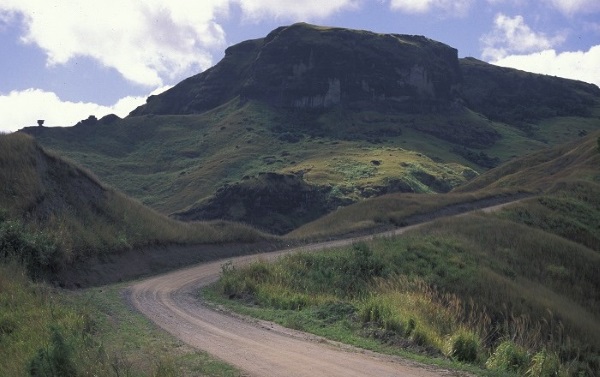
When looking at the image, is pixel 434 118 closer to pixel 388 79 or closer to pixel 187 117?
pixel 388 79

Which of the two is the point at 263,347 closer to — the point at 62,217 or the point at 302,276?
the point at 302,276

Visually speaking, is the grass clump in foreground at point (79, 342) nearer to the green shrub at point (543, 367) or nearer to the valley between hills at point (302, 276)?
the valley between hills at point (302, 276)

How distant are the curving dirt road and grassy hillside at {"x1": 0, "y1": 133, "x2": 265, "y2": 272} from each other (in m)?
6.80

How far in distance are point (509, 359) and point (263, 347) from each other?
16.7 ft

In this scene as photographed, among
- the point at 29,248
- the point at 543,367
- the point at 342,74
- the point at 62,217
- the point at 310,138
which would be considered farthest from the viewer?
the point at 342,74

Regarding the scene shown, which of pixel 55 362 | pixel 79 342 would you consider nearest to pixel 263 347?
pixel 79 342

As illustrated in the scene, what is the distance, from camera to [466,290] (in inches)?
981

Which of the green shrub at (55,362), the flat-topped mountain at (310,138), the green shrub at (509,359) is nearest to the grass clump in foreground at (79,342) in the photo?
the green shrub at (55,362)

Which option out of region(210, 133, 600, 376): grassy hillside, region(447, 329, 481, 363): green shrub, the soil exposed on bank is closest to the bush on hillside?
the soil exposed on bank

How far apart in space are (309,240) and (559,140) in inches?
6059

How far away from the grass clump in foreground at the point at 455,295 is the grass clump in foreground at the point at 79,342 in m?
3.96

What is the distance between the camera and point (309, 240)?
42.8m

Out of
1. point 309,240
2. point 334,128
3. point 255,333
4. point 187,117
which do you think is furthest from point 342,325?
point 187,117

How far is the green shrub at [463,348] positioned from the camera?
42.8 ft
